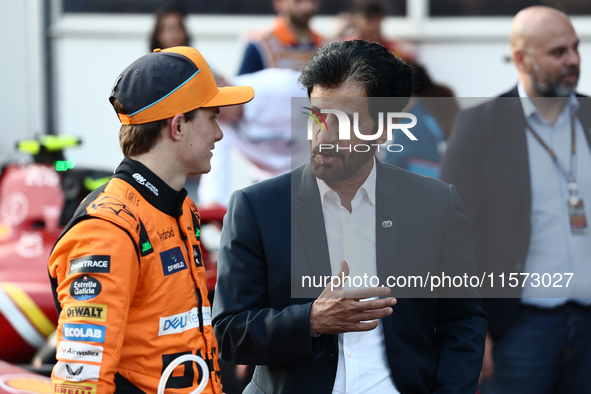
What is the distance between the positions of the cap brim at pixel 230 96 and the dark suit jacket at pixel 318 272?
0.25 metres

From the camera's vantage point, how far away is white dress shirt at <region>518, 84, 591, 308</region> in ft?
7.23

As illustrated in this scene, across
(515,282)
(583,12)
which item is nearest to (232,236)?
(515,282)

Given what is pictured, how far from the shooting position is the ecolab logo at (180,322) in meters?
1.64

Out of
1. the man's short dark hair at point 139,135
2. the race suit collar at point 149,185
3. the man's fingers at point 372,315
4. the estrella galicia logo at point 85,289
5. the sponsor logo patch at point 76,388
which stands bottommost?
the sponsor logo patch at point 76,388

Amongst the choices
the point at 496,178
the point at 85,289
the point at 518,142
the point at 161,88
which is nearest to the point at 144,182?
the point at 161,88

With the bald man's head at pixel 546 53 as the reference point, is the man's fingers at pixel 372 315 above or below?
below

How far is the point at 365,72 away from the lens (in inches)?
71.7

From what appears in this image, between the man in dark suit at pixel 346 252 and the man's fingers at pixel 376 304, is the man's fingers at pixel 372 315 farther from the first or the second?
the man in dark suit at pixel 346 252

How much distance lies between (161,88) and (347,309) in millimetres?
703

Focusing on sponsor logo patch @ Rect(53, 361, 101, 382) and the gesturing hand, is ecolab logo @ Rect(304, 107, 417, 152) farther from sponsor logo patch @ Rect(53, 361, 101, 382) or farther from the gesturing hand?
sponsor logo patch @ Rect(53, 361, 101, 382)

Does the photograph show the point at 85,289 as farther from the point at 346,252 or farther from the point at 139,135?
the point at 346,252

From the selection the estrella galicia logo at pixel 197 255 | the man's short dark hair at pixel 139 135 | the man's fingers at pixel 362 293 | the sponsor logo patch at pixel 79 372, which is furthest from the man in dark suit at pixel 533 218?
the sponsor logo patch at pixel 79 372

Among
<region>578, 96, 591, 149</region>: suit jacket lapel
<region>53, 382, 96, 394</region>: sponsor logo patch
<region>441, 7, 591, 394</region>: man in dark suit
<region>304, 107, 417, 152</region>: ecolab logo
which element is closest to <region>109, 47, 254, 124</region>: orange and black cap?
<region>304, 107, 417, 152</region>: ecolab logo

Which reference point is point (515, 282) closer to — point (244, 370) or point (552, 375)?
point (552, 375)
